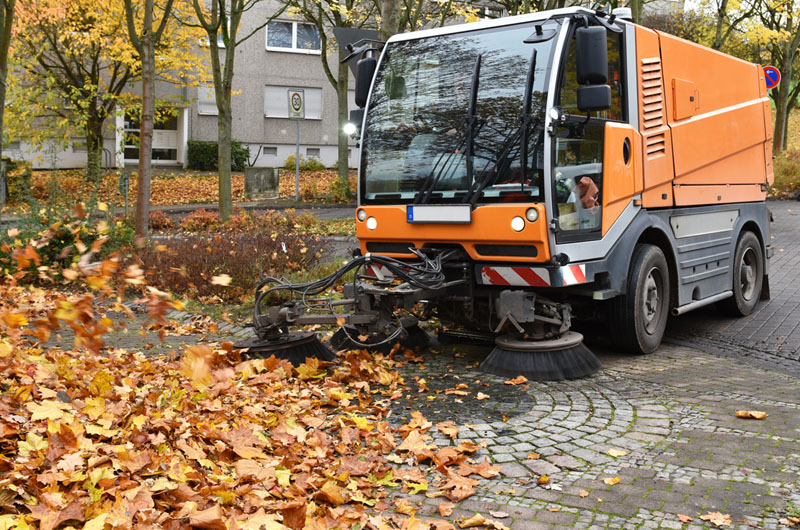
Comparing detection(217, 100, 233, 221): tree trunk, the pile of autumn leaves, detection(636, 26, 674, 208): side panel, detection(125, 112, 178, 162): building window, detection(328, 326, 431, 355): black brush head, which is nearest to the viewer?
A: the pile of autumn leaves

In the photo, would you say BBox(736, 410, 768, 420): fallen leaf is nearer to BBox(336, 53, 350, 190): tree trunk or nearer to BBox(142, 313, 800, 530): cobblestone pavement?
BBox(142, 313, 800, 530): cobblestone pavement

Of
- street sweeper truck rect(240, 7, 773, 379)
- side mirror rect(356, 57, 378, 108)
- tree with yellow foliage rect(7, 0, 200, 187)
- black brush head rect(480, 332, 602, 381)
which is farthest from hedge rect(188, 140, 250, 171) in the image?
black brush head rect(480, 332, 602, 381)

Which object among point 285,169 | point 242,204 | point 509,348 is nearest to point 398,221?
point 509,348

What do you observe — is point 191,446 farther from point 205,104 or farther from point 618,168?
point 205,104

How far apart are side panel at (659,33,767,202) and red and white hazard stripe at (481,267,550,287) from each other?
2161 mm

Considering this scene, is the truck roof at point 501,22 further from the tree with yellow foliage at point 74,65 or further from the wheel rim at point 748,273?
the tree with yellow foliage at point 74,65

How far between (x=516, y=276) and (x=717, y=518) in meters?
3.04

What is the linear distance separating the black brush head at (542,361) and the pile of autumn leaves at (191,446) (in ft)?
3.51

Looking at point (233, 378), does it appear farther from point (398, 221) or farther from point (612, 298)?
point (612, 298)

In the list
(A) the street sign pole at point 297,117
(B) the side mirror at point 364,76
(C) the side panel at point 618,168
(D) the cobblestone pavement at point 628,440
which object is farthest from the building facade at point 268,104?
(D) the cobblestone pavement at point 628,440

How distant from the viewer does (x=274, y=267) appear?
1049 centimetres

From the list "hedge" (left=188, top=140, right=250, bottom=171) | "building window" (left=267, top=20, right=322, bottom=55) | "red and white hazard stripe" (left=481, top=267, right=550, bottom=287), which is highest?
"building window" (left=267, top=20, right=322, bottom=55)

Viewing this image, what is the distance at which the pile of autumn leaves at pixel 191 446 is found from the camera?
142 inches

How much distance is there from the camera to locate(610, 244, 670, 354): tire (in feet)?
24.2
